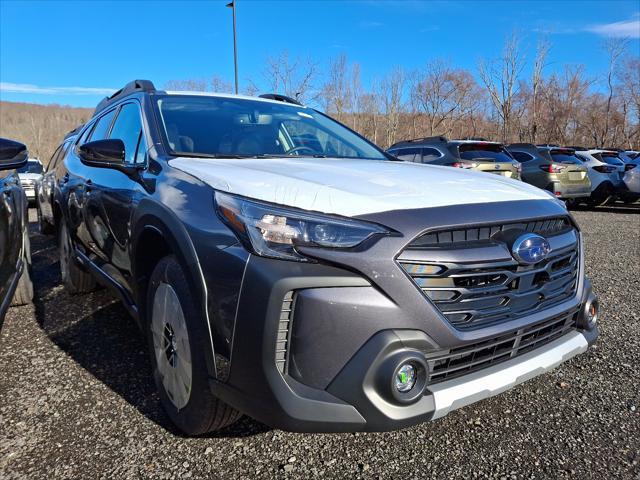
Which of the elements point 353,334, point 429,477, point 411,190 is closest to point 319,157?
point 411,190

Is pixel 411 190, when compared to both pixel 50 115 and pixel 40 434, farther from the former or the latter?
pixel 50 115

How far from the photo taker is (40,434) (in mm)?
2293

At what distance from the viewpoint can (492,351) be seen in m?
1.92

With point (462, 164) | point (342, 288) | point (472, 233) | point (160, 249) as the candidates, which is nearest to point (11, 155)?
point (160, 249)

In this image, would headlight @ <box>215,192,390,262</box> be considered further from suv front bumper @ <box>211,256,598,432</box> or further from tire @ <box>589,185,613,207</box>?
tire @ <box>589,185,613,207</box>

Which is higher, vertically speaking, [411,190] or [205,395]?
[411,190]

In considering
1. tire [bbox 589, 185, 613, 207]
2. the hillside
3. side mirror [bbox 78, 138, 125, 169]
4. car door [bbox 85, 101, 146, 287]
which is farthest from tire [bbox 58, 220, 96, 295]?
the hillside

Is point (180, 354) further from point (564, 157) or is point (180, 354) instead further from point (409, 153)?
point (564, 157)

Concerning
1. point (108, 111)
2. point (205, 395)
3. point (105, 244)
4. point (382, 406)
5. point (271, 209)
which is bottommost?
point (205, 395)

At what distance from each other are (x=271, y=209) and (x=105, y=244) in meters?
1.86

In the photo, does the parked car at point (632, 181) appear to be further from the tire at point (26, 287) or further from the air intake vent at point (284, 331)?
the air intake vent at point (284, 331)

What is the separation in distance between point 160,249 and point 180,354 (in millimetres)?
535

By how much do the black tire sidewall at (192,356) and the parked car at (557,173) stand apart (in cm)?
1146

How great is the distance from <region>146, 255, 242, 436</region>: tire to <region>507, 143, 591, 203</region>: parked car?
449 inches
